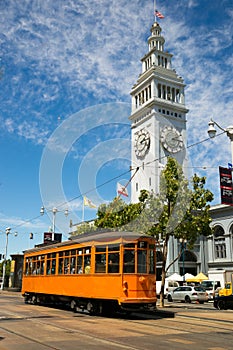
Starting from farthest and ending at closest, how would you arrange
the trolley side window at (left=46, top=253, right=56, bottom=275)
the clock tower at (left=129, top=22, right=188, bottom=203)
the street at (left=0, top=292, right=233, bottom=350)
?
1. the clock tower at (left=129, top=22, right=188, bottom=203)
2. the trolley side window at (left=46, top=253, right=56, bottom=275)
3. the street at (left=0, top=292, right=233, bottom=350)

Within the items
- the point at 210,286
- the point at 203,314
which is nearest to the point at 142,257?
the point at 203,314

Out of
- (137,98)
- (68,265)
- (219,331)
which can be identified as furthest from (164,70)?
(219,331)

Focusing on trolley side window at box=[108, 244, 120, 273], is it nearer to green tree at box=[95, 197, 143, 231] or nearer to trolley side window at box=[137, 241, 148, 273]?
trolley side window at box=[137, 241, 148, 273]

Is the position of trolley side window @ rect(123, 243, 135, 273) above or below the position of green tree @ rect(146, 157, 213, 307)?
below

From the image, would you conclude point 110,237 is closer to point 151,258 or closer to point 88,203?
point 151,258

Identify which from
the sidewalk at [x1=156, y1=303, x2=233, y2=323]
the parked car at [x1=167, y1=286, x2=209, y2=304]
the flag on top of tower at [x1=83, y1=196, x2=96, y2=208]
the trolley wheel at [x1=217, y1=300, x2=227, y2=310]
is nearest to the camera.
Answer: the sidewalk at [x1=156, y1=303, x2=233, y2=323]

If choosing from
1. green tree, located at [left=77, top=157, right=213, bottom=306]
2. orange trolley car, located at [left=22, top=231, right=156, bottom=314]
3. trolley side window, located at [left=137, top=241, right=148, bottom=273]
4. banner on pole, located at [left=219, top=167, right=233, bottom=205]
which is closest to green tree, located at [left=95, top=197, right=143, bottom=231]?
green tree, located at [left=77, top=157, right=213, bottom=306]

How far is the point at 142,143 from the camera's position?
7256 centimetres

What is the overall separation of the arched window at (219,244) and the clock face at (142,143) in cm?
2594

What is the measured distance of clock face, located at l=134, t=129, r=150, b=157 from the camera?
71.2 meters

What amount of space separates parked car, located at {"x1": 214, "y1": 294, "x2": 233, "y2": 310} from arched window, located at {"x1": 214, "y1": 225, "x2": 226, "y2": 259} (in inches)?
1040

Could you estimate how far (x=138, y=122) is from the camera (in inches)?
2977

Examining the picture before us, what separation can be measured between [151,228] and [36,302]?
27.7ft

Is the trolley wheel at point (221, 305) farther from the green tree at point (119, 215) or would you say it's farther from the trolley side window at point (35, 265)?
the trolley side window at point (35, 265)
